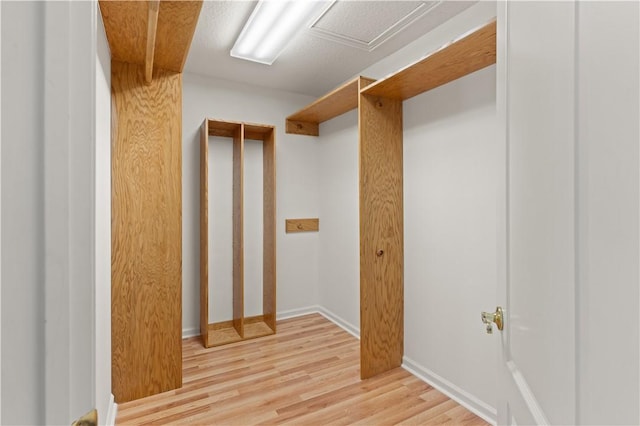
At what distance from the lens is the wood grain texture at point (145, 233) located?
200 centimetres

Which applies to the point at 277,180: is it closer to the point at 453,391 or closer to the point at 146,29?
the point at 146,29

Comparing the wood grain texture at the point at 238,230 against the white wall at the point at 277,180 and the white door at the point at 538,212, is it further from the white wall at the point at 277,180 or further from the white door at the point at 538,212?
the white door at the point at 538,212

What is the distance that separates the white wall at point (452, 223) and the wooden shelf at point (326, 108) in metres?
0.38

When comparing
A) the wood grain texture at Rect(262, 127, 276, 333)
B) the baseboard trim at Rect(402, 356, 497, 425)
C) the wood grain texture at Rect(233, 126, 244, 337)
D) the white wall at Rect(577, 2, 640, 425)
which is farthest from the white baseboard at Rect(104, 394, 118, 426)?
the white wall at Rect(577, 2, 640, 425)

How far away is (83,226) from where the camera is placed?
411 mm

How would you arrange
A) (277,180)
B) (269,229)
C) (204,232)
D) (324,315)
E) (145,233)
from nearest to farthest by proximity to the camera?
(145,233)
(204,232)
(269,229)
(277,180)
(324,315)

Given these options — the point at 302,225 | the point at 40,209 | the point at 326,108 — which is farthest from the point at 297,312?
the point at 40,209

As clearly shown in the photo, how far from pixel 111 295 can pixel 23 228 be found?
1.94 meters

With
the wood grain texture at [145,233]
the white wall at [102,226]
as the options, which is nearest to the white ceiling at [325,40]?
the wood grain texture at [145,233]

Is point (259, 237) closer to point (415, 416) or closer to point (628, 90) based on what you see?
point (415, 416)

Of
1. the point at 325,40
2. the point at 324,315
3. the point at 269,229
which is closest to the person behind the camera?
the point at 325,40

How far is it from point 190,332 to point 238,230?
3.54 feet

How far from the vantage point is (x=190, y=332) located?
10.00ft

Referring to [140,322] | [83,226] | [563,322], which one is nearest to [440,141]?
[563,322]
